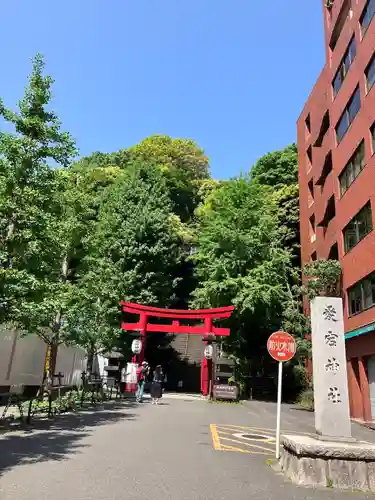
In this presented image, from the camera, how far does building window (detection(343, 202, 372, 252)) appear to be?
1622 cm

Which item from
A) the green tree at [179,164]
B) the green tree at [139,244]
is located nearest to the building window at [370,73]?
the green tree at [139,244]

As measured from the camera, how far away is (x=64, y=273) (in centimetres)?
1692

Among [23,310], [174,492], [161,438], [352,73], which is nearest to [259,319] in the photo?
[352,73]

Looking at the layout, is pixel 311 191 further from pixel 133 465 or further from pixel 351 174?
pixel 133 465

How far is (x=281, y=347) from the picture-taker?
27.5 feet

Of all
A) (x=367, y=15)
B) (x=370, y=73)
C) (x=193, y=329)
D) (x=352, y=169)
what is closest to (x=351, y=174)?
(x=352, y=169)

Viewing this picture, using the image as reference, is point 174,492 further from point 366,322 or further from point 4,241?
point 366,322

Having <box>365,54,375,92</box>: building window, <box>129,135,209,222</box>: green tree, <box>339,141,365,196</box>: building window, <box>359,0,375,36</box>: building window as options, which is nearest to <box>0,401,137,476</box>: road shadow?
<box>339,141,365,196</box>: building window

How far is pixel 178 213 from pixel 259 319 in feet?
64.2

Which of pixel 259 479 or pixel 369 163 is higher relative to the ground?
pixel 369 163

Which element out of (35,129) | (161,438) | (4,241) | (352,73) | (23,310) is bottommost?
(161,438)

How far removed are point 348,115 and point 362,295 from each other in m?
A: 8.59

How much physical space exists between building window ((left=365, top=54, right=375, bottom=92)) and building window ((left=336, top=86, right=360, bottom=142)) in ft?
3.00

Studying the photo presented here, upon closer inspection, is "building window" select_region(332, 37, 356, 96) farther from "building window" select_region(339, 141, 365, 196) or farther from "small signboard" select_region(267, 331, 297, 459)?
"small signboard" select_region(267, 331, 297, 459)
